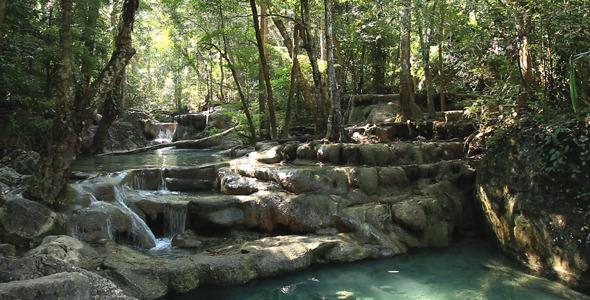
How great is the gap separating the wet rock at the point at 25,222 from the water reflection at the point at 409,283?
2375mm

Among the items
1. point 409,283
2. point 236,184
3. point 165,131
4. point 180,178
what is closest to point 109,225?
point 236,184

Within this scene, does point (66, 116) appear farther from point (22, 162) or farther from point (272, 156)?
point (272, 156)

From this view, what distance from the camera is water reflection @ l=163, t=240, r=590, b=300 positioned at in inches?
196

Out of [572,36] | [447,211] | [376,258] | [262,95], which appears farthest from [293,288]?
[262,95]

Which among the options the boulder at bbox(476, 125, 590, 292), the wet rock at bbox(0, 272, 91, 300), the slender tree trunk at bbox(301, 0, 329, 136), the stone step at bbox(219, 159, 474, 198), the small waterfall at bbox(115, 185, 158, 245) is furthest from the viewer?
the slender tree trunk at bbox(301, 0, 329, 136)

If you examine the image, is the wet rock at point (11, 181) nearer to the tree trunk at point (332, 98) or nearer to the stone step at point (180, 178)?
the stone step at point (180, 178)

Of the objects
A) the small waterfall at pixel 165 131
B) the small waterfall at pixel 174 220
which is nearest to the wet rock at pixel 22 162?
the small waterfall at pixel 174 220

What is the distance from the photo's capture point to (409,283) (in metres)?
5.34

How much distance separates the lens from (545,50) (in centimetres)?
672

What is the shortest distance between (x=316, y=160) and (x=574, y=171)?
191 inches

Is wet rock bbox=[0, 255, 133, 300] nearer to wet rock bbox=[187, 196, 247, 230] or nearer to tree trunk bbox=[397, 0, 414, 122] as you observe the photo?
wet rock bbox=[187, 196, 247, 230]

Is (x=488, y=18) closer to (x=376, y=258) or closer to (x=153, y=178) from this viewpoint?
(x=376, y=258)

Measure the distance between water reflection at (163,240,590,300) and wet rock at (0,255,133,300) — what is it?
1625mm

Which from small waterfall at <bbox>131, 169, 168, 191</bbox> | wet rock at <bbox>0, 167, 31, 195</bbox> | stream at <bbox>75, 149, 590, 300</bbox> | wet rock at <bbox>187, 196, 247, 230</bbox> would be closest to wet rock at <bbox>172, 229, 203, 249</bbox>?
stream at <bbox>75, 149, 590, 300</bbox>
